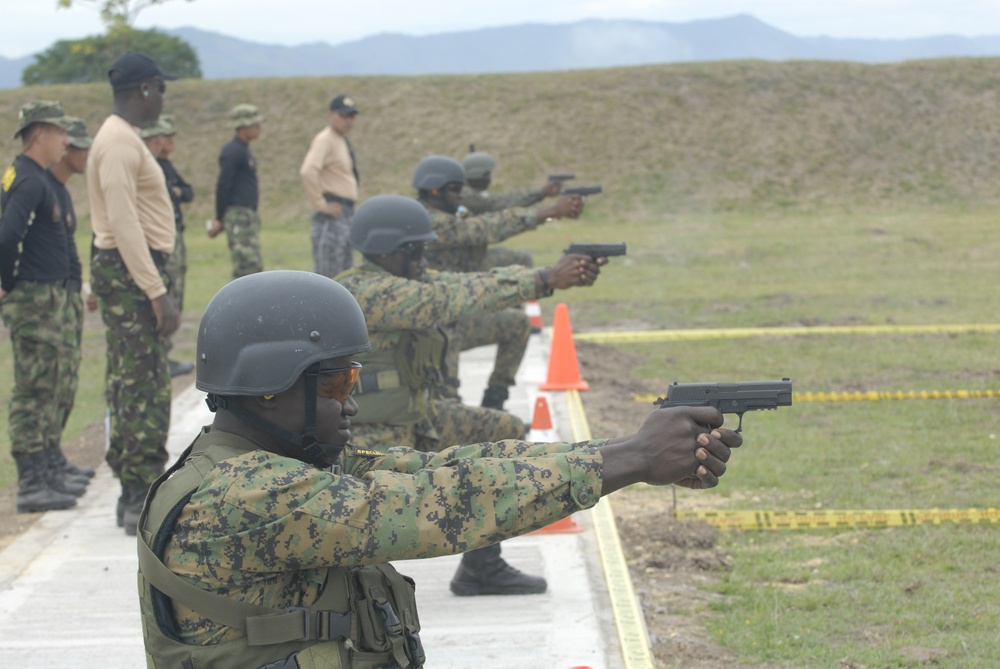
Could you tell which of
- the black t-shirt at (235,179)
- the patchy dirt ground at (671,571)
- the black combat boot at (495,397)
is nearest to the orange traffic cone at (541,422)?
the patchy dirt ground at (671,571)

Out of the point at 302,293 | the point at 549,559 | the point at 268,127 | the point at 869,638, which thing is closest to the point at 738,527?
the point at 549,559

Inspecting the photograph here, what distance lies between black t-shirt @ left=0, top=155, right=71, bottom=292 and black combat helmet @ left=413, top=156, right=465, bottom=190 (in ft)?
8.10

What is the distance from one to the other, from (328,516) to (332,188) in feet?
31.1

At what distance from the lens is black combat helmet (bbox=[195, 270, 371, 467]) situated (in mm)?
2852

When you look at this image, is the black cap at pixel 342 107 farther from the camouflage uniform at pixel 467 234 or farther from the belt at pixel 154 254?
the belt at pixel 154 254

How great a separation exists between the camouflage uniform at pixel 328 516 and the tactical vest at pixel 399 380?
2414 mm

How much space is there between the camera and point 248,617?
2.72 meters

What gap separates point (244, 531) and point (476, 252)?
653cm

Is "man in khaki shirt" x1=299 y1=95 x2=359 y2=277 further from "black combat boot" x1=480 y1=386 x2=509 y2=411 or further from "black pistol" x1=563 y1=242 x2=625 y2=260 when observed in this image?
"black pistol" x1=563 y1=242 x2=625 y2=260

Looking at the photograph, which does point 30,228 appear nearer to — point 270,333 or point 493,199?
A: point 270,333

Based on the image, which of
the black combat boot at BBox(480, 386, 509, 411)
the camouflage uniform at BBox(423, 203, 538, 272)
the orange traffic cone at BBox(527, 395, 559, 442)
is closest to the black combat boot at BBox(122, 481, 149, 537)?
the orange traffic cone at BBox(527, 395, 559, 442)

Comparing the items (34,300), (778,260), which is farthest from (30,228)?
(778,260)

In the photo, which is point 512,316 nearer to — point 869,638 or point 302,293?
point 869,638

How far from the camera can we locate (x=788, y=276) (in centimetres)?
1772
